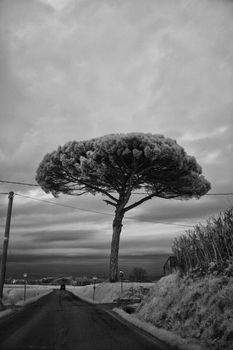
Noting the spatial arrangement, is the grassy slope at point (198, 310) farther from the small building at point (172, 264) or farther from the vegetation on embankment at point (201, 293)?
the small building at point (172, 264)

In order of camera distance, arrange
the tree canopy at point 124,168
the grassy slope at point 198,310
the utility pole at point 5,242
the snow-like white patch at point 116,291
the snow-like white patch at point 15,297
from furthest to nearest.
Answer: the tree canopy at point 124,168 → the snow-like white patch at point 116,291 → the utility pole at point 5,242 → the snow-like white patch at point 15,297 → the grassy slope at point 198,310

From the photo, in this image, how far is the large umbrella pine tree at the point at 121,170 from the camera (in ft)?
97.1

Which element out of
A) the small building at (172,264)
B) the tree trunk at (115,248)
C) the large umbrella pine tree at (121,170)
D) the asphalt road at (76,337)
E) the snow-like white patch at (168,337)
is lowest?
the asphalt road at (76,337)

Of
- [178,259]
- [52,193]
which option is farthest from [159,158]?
[178,259]

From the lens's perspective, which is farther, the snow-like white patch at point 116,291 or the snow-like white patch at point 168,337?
the snow-like white patch at point 116,291

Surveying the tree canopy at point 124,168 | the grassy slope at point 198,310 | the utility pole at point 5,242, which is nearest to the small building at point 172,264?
the grassy slope at point 198,310

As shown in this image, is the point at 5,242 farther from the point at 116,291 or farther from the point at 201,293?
the point at 201,293

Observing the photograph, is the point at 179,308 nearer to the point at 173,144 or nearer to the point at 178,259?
the point at 178,259

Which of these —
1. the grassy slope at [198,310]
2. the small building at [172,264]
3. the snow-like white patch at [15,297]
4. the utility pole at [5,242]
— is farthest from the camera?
the utility pole at [5,242]

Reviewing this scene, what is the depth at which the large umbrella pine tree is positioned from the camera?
97.1 feet

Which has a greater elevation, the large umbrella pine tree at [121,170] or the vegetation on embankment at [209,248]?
the large umbrella pine tree at [121,170]

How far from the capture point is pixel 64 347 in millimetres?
8141

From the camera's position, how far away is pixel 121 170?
103 feet

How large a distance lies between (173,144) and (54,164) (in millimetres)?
10153
